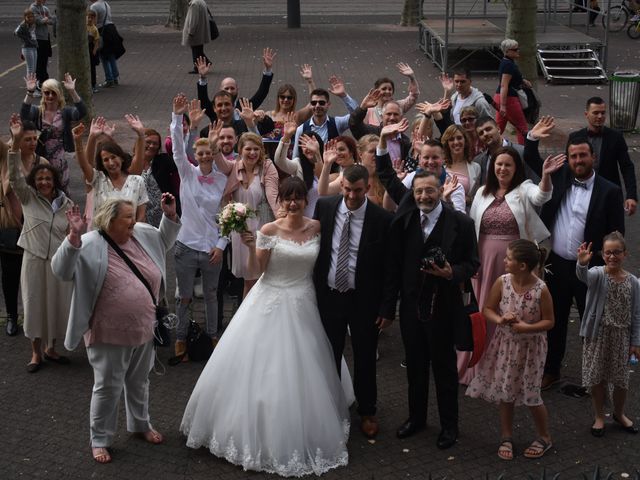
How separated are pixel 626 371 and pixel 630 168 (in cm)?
247

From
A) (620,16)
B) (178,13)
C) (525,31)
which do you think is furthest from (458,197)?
(620,16)

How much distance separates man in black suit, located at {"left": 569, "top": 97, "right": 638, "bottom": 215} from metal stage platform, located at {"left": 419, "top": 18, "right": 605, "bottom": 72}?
1292 centimetres

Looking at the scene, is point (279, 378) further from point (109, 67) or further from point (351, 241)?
point (109, 67)

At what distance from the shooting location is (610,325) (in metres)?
7.45

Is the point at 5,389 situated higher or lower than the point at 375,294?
lower

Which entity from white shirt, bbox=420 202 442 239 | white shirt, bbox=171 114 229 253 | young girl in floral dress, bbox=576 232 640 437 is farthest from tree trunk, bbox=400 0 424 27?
white shirt, bbox=420 202 442 239

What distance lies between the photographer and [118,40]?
71.0 ft

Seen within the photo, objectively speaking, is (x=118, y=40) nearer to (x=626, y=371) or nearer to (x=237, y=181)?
(x=237, y=181)

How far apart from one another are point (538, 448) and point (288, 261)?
221 centimetres

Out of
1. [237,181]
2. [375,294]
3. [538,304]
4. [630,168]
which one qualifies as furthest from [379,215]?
[630,168]

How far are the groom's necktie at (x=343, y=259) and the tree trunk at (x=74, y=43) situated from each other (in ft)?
36.3

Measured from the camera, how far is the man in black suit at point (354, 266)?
736cm

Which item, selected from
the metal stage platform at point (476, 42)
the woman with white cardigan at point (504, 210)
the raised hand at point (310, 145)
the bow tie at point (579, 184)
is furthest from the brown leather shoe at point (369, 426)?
the metal stage platform at point (476, 42)

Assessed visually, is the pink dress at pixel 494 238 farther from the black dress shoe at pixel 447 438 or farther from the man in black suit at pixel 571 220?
the black dress shoe at pixel 447 438
